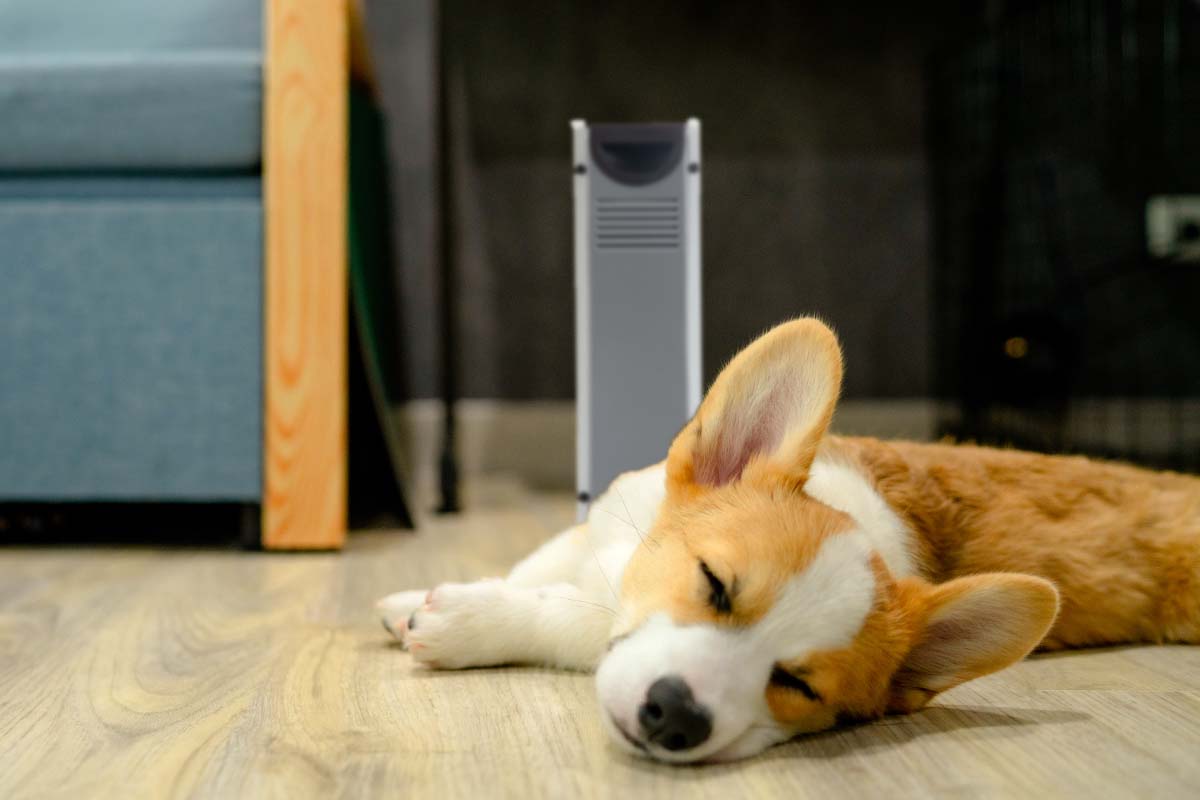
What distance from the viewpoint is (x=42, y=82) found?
1.59 metres

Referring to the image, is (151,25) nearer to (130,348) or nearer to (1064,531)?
(130,348)

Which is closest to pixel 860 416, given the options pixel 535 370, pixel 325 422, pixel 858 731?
pixel 535 370

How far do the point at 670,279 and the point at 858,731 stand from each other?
100cm

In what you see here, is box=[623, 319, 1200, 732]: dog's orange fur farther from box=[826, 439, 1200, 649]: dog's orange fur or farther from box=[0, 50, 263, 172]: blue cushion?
box=[0, 50, 263, 172]: blue cushion

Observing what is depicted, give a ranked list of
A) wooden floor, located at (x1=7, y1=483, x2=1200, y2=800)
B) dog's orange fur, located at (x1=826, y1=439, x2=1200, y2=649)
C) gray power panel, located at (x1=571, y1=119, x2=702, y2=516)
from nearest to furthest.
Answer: wooden floor, located at (x1=7, y1=483, x2=1200, y2=800) < dog's orange fur, located at (x1=826, y1=439, x2=1200, y2=649) < gray power panel, located at (x1=571, y1=119, x2=702, y2=516)

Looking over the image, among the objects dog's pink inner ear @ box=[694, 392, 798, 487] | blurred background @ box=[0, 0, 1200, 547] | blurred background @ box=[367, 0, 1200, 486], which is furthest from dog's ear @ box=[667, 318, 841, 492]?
blurred background @ box=[367, 0, 1200, 486]

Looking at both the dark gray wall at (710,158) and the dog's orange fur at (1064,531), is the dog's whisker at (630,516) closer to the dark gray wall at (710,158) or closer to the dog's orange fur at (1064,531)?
the dog's orange fur at (1064,531)

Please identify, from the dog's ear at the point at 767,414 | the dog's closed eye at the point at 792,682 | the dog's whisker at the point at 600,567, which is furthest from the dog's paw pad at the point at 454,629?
the dog's closed eye at the point at 792,682

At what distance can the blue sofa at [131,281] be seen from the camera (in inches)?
62.6

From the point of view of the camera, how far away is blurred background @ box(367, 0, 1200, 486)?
271 centimetres

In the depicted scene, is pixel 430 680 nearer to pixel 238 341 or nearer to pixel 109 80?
pixel 238 341

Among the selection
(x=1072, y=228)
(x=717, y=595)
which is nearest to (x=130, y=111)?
(x=717, y=595)

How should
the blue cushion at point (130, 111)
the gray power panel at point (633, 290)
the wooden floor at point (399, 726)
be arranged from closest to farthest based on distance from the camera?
the wooden floor at point (399, 726) → the blue cushion at point (130, 111) → the gray power panel at point (633, 290)

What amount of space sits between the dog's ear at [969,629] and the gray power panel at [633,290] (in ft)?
2.80
